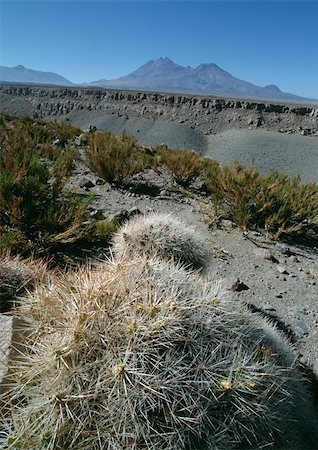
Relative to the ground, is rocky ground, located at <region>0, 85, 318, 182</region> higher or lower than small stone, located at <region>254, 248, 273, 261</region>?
lower

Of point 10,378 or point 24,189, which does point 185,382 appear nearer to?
point 10,378

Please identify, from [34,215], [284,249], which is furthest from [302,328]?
[34,215]

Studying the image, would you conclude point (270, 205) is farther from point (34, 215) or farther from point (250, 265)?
point (34, 215)

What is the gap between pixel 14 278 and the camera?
121 inches

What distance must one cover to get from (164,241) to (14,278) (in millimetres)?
1403

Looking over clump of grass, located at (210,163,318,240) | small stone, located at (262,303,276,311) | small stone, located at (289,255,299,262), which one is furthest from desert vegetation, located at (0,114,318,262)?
small stone, located at (262,303,276,311)

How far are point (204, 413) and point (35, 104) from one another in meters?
47.8

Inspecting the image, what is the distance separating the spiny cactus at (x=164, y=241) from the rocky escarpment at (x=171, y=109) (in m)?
27.0

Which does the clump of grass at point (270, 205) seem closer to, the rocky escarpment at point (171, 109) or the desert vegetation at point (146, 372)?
the desert vegetation at point (146, 372)

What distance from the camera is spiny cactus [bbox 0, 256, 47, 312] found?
9.71 feet

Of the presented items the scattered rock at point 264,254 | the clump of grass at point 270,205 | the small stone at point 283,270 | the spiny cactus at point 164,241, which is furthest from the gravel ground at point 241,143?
the spiny cactus at point 164,241

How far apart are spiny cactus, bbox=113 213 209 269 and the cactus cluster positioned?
54.1 inches

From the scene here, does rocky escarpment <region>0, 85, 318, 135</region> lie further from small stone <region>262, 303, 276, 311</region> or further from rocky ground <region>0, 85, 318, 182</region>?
small stone <region>262, 303, 276, 311</region>

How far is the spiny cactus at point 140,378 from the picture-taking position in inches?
69.2
